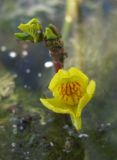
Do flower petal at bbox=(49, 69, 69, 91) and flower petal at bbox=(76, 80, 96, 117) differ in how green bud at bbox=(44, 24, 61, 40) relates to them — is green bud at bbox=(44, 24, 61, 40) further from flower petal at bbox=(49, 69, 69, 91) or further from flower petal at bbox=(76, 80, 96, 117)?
flower petal at bbox=(76, 80, 96, 117)

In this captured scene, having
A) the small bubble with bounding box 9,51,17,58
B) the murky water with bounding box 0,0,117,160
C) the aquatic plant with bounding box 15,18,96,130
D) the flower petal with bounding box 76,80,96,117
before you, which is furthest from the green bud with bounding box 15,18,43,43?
the small bubble with bounding box 9,51,17,58

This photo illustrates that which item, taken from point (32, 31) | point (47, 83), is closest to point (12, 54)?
point (47, 83)

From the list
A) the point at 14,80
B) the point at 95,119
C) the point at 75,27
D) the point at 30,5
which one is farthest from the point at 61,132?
the point at 30,5

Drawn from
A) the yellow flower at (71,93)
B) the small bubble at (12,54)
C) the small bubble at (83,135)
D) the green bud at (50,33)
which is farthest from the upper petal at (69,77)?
the small bubble at (12,54)

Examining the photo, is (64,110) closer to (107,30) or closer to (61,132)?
(61,132)

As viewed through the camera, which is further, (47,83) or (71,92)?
(47,83)

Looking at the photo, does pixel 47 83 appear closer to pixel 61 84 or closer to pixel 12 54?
pixel 12 54

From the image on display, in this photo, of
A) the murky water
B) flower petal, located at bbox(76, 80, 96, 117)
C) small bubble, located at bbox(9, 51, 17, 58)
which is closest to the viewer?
flower petal, located at bbox(76, 80, 96, 117)
